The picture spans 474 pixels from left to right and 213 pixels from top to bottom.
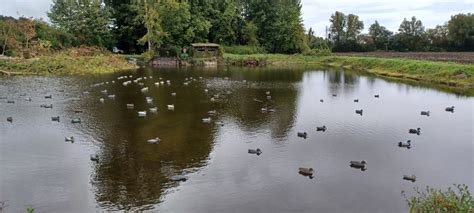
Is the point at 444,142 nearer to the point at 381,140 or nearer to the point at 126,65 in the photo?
the point at 381,140

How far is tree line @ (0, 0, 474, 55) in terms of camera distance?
68.1 metres

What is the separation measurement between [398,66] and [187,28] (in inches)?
1553

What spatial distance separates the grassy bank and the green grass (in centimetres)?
2892

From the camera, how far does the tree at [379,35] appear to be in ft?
371

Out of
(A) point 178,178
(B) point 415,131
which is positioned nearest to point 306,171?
(A) point 178,178

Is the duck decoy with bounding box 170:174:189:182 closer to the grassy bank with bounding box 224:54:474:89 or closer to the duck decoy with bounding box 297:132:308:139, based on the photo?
the duck decoy with bounding box 297:132:308:139

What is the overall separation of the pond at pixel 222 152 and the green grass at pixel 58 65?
1361cm

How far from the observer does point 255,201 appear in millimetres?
13570

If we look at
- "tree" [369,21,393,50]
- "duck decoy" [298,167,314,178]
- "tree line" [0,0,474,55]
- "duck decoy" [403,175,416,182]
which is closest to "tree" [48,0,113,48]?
"tree line" [0,0,474,55]

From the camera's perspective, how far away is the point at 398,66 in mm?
59938

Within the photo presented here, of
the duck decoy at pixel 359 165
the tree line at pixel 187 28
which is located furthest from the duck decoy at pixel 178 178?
the tree line at pixel 187 28

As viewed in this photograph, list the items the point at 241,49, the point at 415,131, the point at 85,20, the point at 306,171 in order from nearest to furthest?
1. the point at 306,171
2. the point at 415,131
3. the point at 85,20
4. the point at 241,49

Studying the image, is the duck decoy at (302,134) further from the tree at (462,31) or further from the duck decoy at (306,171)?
the tree at (462,31)

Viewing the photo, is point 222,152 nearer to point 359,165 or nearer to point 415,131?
point 359,165
